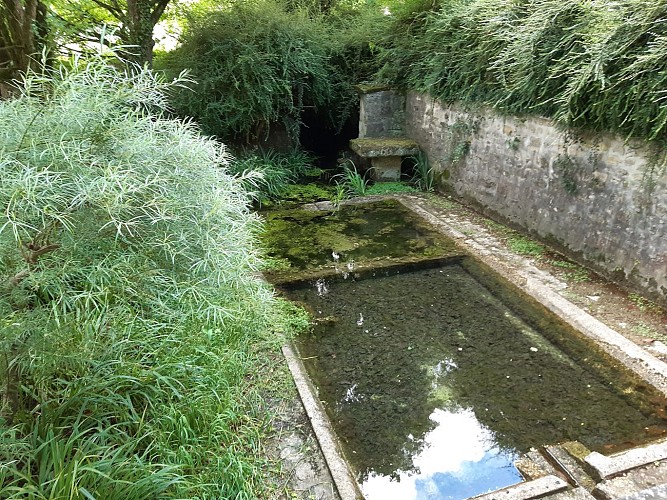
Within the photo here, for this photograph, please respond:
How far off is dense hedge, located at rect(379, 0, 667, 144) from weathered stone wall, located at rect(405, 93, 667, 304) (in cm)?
21

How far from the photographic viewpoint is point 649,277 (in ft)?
11.6

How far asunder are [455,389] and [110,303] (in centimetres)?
199

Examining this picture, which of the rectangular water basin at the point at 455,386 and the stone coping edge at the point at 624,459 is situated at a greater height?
the stone coping edge at the point at 624,459

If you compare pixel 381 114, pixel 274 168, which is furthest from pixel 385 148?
pixel 274 168

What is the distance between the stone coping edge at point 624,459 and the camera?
2.14 metres

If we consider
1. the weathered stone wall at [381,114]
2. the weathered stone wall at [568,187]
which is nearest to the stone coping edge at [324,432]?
the weathered stone wall at [568,187]

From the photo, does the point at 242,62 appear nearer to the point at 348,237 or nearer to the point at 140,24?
the point at 140,24

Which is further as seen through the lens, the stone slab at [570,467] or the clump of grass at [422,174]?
the clump of grass at [422,174]

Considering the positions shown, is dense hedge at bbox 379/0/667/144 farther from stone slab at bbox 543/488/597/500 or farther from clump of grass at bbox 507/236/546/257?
stone slab at bbox 543/488/597/500

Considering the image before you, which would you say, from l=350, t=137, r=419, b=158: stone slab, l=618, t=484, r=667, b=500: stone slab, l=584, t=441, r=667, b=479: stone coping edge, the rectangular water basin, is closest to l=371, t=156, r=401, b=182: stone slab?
l=350, t=137, r=419, b=158: stone slab

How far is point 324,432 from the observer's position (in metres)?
2.44

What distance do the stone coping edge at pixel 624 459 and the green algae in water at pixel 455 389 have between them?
150 mm

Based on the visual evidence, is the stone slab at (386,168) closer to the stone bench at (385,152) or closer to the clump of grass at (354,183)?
the stone bench at (385,152)

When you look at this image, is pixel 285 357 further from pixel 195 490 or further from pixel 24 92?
pixel 24 92
